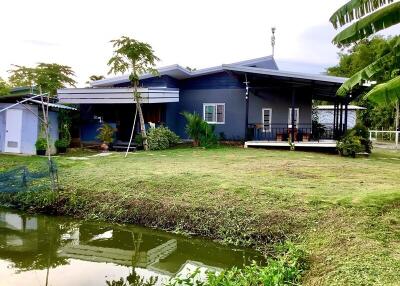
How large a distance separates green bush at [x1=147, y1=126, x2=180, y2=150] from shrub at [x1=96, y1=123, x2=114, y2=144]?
201 centimetres

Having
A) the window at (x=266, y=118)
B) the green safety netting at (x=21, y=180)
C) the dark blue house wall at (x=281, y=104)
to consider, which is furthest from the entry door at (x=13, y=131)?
the window at (x=266, y=118)

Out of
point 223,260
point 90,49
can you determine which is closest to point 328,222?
point 223,260

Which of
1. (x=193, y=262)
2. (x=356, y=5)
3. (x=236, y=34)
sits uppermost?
(x=236, y=34)

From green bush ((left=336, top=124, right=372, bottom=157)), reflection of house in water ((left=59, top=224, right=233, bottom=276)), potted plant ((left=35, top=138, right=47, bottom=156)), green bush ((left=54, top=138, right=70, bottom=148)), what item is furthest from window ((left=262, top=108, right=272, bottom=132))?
reflection of house in water ((left=59, top=224, right=233, bottom=276))

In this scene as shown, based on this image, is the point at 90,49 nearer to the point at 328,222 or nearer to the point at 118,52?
the point at 118,52

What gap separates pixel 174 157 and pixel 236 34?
970 cm

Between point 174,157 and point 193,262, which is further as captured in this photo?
point 174,157

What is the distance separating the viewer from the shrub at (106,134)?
1888 cm

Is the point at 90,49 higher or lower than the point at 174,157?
higher

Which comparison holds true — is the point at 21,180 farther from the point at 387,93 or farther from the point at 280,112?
the point at 280,112

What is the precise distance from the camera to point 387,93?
5949 mm

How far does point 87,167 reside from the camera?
12.4 metres

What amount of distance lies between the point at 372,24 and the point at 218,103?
1420cm

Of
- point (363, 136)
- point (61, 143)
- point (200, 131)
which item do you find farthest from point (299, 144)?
point (61, 143)
